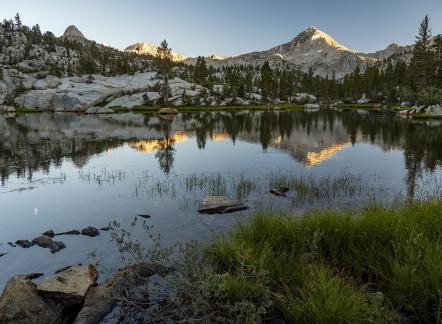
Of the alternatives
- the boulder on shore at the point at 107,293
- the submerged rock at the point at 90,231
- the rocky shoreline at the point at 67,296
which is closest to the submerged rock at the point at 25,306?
the rocky shoreline at the point at 67,296

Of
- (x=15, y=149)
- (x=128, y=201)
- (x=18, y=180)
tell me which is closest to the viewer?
(x=128, y=201)

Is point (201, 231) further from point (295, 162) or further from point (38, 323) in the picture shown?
point (295, 162)

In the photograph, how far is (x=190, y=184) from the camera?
24.5 m

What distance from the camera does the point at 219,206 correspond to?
18.5m

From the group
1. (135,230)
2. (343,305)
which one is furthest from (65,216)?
(343,305)

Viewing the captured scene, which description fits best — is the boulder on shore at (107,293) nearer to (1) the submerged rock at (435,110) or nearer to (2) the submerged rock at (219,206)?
(2) the submerged rock at (219,206)

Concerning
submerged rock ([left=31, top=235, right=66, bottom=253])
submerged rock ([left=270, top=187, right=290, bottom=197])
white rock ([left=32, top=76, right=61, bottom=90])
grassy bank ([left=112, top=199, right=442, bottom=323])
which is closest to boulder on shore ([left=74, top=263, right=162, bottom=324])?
grassy bank ([left=112, top=199, right=442, bottom=323])

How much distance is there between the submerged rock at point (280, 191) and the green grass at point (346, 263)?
9030mm

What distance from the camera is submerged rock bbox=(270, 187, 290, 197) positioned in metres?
21.7

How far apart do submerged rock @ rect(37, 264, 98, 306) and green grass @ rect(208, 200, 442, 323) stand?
12.5ft

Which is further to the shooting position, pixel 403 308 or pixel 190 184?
pixel 190 184

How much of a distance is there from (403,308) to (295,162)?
→ 87.0ft

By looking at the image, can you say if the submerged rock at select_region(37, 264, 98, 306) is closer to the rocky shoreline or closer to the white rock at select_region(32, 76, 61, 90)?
the rocky shoreline

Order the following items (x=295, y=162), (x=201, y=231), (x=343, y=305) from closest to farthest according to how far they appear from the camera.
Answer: (x=343, y=305) < (x=201, y=231) < (x=295, y=162)
